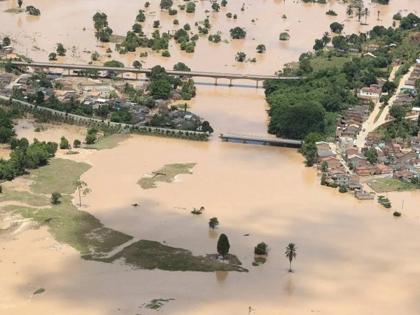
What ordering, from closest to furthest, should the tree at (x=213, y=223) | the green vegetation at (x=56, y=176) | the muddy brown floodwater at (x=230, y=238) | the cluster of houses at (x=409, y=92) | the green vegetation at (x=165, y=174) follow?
the muddy brown floodwater at (x=230, y=238) < the tree at (x=213, y=223) < the green vegetation at (x=56, y=176) < the green vegetation at (x=165, y=174) < the cluster of houses at (x=409, y=92)

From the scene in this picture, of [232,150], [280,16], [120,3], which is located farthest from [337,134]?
[120,3]

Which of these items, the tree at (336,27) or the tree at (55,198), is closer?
the tree at (55,198)

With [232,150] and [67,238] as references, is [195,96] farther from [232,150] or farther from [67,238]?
[67,238]

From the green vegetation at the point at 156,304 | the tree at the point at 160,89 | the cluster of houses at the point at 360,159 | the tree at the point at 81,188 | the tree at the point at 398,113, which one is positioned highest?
the tree at the point at 160,89

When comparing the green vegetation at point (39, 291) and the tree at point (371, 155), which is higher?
the tree at point (371, 155)

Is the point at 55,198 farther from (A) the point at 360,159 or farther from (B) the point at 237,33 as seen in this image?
(B) the point at 237,33

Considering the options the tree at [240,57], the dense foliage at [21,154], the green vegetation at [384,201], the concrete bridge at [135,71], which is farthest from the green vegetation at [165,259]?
the tree at [240,57]

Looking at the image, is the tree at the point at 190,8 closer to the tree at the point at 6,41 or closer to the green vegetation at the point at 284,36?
the green vegetation at the point at 284,36

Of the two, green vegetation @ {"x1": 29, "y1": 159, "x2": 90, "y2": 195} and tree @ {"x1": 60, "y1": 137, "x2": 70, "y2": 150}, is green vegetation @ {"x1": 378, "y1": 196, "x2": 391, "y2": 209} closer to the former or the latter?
green vegetation @ {"x1": 29, "y1": 159, "x2": 90, "y2": 195}

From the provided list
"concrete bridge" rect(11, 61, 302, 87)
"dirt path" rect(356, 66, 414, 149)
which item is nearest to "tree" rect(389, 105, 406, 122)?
"dirt path" rect(356, 66, 414, 149)
